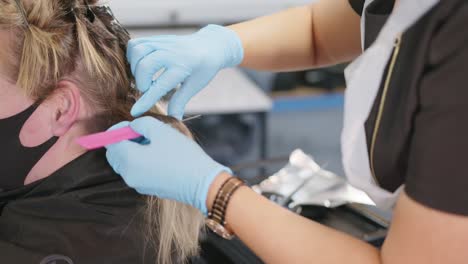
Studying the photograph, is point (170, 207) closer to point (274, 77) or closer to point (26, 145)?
point (26, 145)

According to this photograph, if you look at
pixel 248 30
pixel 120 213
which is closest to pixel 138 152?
pixel 120 213

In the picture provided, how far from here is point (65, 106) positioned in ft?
3.58

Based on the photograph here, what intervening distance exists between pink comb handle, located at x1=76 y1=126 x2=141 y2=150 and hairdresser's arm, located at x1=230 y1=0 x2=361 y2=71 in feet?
1.35

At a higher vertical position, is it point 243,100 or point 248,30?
point 248,30

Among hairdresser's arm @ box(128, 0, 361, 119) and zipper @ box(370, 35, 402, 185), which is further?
hairdresser's arm @ box(128, 0, 361, 119)

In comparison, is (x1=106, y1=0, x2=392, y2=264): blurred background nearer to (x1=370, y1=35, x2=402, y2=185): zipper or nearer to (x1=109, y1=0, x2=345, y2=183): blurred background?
(x1=109, y1=0, x2=345, y2=183): blurred background

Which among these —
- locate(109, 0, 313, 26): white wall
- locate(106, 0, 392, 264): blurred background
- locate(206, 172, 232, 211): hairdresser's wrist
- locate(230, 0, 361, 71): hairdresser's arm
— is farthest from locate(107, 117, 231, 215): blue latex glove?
locate(109, 0, 313, 26): white wall

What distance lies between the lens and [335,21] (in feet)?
4.32

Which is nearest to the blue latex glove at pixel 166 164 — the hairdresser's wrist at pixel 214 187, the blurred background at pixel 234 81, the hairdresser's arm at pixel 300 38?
the hairdresser's wrist at pixel 214 187

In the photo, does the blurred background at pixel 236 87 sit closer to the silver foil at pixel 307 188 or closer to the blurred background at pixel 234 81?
the blurred background at pixel 234 81

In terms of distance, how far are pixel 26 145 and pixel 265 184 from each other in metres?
0.67

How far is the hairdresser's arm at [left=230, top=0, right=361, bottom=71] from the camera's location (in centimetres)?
132

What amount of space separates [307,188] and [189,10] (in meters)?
1.89

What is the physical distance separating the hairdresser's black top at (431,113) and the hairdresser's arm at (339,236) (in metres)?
0.03
